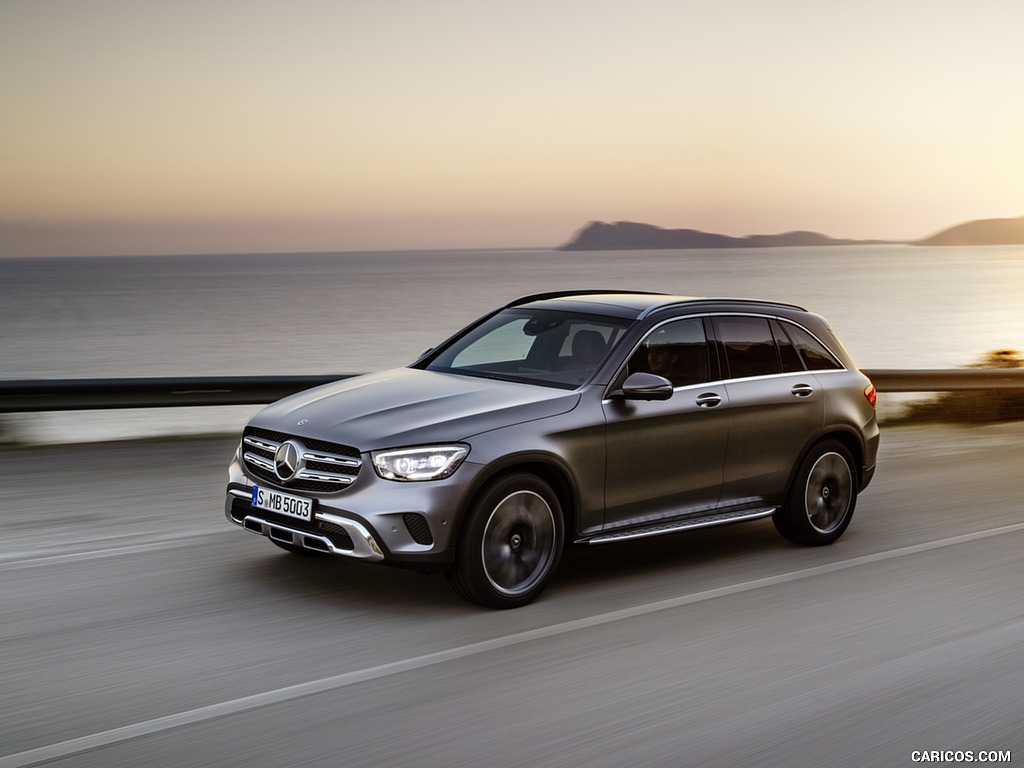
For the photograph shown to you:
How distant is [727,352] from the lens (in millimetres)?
7824

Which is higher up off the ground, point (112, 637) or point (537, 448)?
point (537, 448)

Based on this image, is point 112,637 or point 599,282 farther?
point 599,282

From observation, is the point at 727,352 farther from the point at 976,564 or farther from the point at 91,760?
the point at 91,760

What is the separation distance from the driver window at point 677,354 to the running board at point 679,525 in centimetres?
88

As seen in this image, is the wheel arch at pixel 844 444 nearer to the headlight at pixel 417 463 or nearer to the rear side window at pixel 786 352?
the rear side window at pixel 786 352

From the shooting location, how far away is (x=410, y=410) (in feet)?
21.2

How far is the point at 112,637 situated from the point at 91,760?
159 cm

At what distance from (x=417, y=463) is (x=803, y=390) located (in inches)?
129

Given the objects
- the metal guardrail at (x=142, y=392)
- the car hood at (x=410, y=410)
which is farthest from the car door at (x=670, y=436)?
the metal guardrail at (x=142, y=392)

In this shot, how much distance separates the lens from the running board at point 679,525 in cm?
695

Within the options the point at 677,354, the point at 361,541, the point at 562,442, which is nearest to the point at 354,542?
the point at 361,541

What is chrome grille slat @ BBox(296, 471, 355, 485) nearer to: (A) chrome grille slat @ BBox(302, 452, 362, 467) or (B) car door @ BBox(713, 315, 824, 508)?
(A) chrome grille slat @ BBox(302, 452, 362, 467)

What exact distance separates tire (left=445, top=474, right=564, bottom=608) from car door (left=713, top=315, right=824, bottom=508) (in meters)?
1.58

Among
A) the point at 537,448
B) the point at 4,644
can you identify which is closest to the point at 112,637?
the point at 4,644
